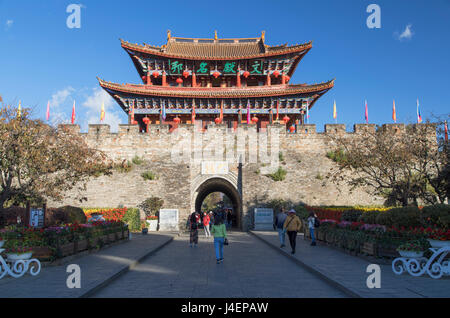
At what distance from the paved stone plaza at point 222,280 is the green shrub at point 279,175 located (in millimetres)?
11636

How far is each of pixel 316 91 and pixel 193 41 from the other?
47.5 feet

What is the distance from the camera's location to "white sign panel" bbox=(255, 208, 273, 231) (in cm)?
Answer: 1975

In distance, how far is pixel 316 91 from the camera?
26109 mm

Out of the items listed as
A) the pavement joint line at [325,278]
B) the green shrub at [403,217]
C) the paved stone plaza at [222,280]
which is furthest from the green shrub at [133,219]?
the green shrub at [403,217]

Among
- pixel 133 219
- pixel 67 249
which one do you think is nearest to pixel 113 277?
pixel 67 249

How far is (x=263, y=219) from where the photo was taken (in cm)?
1988

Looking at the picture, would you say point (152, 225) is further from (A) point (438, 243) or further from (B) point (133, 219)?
(A) point (438, 243)

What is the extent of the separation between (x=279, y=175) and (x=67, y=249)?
48.0 ft

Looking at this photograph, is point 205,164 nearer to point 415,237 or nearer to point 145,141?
point 145,141

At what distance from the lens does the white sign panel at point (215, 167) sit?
21.4m

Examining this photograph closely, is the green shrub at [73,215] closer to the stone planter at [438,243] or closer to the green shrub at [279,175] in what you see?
the green shrub at [279,175]

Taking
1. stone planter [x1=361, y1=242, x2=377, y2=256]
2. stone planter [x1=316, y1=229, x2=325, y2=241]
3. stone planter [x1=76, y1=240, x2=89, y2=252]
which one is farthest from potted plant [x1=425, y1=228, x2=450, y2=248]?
stone planter [x1=76, y1=240, x2=89, y2=252]

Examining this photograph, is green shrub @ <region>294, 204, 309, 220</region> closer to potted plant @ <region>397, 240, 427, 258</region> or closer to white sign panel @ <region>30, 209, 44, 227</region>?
potted plant @ <region>397, 240, 427, 258</region>

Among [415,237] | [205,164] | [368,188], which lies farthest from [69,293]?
[368,188]
